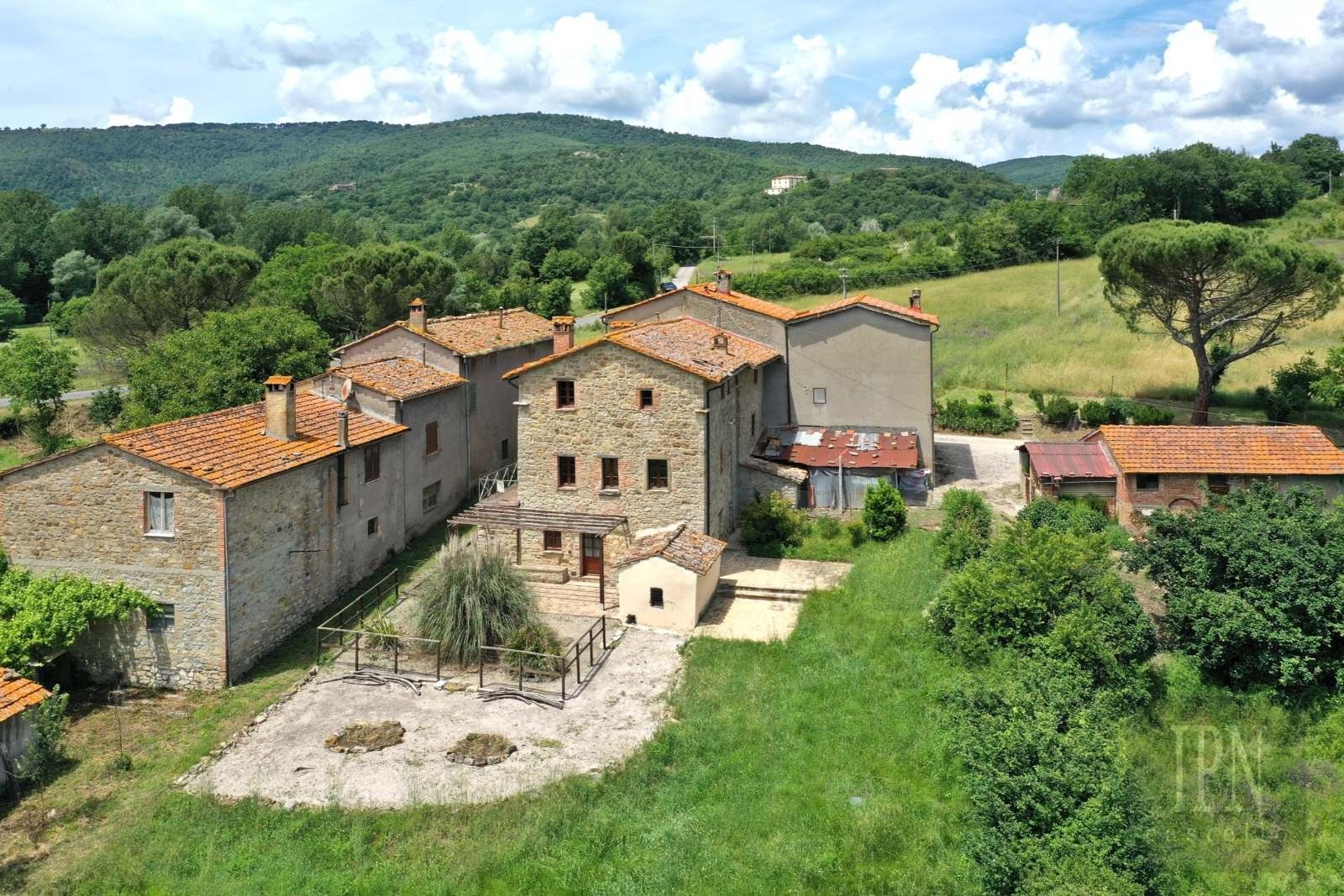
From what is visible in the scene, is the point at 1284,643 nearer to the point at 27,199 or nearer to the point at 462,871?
the point at 462,871

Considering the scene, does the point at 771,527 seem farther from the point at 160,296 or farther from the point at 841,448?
the point at 160,296

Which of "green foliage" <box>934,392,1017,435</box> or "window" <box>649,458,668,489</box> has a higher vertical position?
"green foliage" <box>934,392,1017,435</box>

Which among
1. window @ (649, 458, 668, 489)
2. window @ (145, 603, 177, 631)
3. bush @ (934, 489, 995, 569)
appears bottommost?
window @ (145, 603, 177, 631)

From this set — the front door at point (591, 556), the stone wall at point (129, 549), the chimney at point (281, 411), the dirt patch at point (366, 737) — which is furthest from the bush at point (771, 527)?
the stone wall at point (129, 549)

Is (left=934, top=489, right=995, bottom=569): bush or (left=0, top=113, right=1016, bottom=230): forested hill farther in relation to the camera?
(left=0, top=113, right=1016, bottom=230): forested hill

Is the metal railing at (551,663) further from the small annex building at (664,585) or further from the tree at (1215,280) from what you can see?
the tree at (1215,280)

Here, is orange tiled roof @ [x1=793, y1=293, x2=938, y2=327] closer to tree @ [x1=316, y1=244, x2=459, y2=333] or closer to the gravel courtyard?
the gravel courtyard

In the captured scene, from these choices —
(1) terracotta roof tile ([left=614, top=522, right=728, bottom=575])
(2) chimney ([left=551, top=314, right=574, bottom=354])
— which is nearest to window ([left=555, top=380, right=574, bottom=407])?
(2) chimney ([left=551, top=314, right=574, bottom=354])
